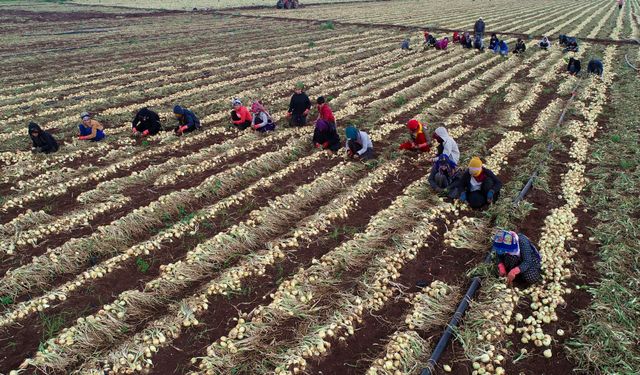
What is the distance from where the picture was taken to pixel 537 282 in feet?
20.2

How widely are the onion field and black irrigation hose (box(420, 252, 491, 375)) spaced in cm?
9

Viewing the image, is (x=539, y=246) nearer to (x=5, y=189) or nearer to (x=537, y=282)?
(x=537, y=282)

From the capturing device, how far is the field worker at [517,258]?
6.04 meters

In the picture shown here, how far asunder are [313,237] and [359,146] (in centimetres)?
362

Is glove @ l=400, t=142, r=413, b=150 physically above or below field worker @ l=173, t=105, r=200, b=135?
below

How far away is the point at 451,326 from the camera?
17.9 ft

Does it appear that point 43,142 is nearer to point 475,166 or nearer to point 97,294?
point 97,294

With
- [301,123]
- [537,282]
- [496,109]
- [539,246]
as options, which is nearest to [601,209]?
[539,246]

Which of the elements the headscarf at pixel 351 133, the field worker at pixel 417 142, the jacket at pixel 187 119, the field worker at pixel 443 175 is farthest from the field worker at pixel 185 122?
the field worker at pixel 443 175

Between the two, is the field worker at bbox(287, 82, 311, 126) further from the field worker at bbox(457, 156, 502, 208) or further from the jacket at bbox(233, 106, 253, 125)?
the field worker at bbox(457, 156, 502, 208)

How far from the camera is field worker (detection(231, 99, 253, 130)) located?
12492 mm

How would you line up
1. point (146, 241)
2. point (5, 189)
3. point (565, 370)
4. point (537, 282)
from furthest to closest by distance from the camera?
point (5, 189) < point (146, 241) < point (537, 282) < point (565, 370)

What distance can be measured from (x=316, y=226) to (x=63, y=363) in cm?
434

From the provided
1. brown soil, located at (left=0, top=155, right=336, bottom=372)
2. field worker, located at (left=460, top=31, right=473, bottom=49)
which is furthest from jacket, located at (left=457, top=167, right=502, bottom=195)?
field worker, located at (left=460, top=31, right=473, bottom=49)
